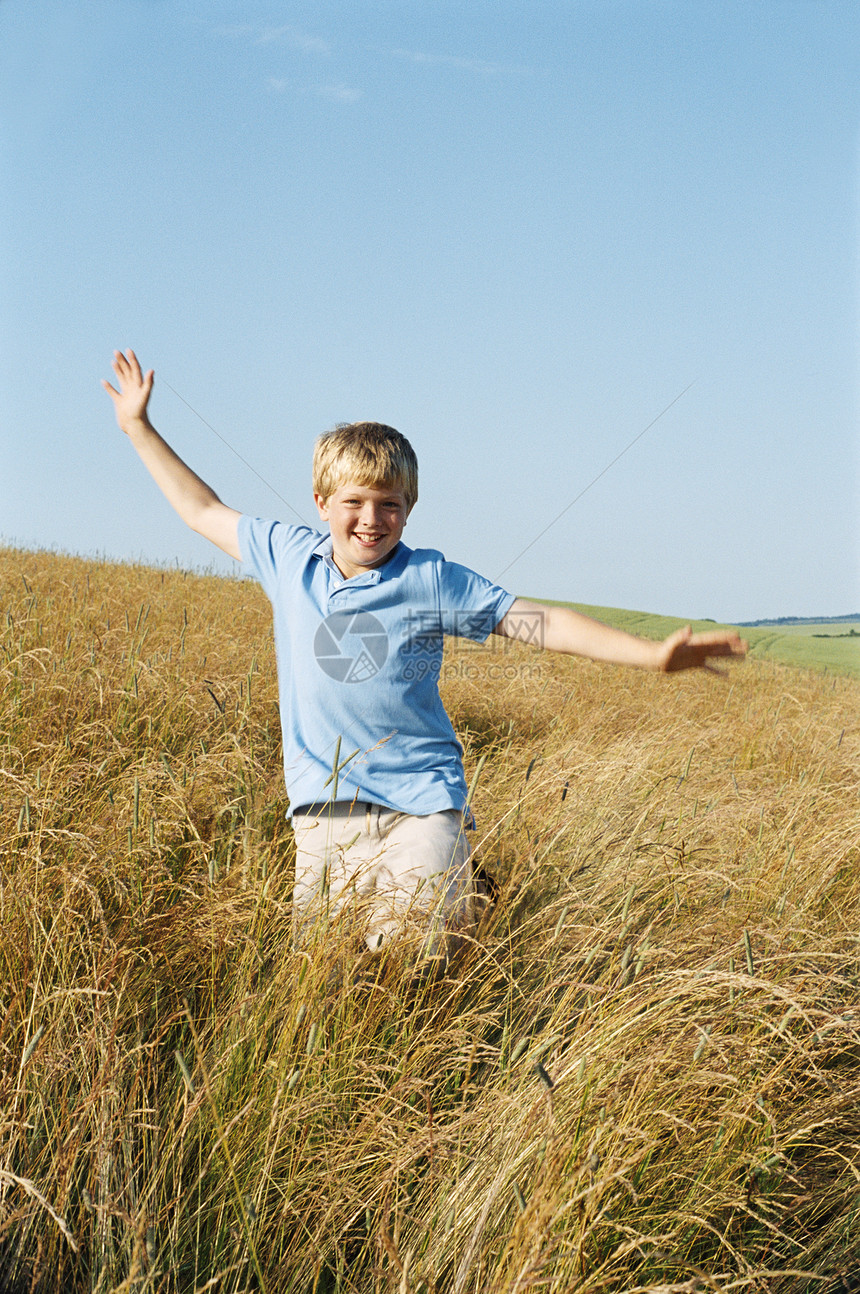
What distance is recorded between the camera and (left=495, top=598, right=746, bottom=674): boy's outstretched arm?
218 cm

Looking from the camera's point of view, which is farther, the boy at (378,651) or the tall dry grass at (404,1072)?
the boy at (378,651)

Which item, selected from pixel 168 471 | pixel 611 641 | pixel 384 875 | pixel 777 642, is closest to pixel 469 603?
pixel 611 641

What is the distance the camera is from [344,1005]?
5.88 feet

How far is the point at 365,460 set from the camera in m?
2.54

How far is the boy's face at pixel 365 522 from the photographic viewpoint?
2.56 metres

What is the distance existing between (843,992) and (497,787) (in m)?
1.50

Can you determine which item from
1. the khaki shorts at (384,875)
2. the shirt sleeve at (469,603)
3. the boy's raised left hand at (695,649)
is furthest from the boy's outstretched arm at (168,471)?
the boy's raised left hand at (695,649)

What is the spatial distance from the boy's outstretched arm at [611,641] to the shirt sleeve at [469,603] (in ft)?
0.11

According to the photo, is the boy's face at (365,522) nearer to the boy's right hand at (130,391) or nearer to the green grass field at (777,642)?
the boy's right hand at (130,391)

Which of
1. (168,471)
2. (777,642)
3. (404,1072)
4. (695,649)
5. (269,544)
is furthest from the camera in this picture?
(777,642)

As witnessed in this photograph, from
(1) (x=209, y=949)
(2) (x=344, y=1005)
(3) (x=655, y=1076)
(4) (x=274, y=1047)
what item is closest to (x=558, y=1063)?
(3) (x=655, y=1076)

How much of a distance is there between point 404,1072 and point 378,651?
3.90 ft

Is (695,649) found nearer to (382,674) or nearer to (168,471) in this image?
(382,674)

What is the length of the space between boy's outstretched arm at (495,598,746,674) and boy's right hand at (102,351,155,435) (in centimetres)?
148
